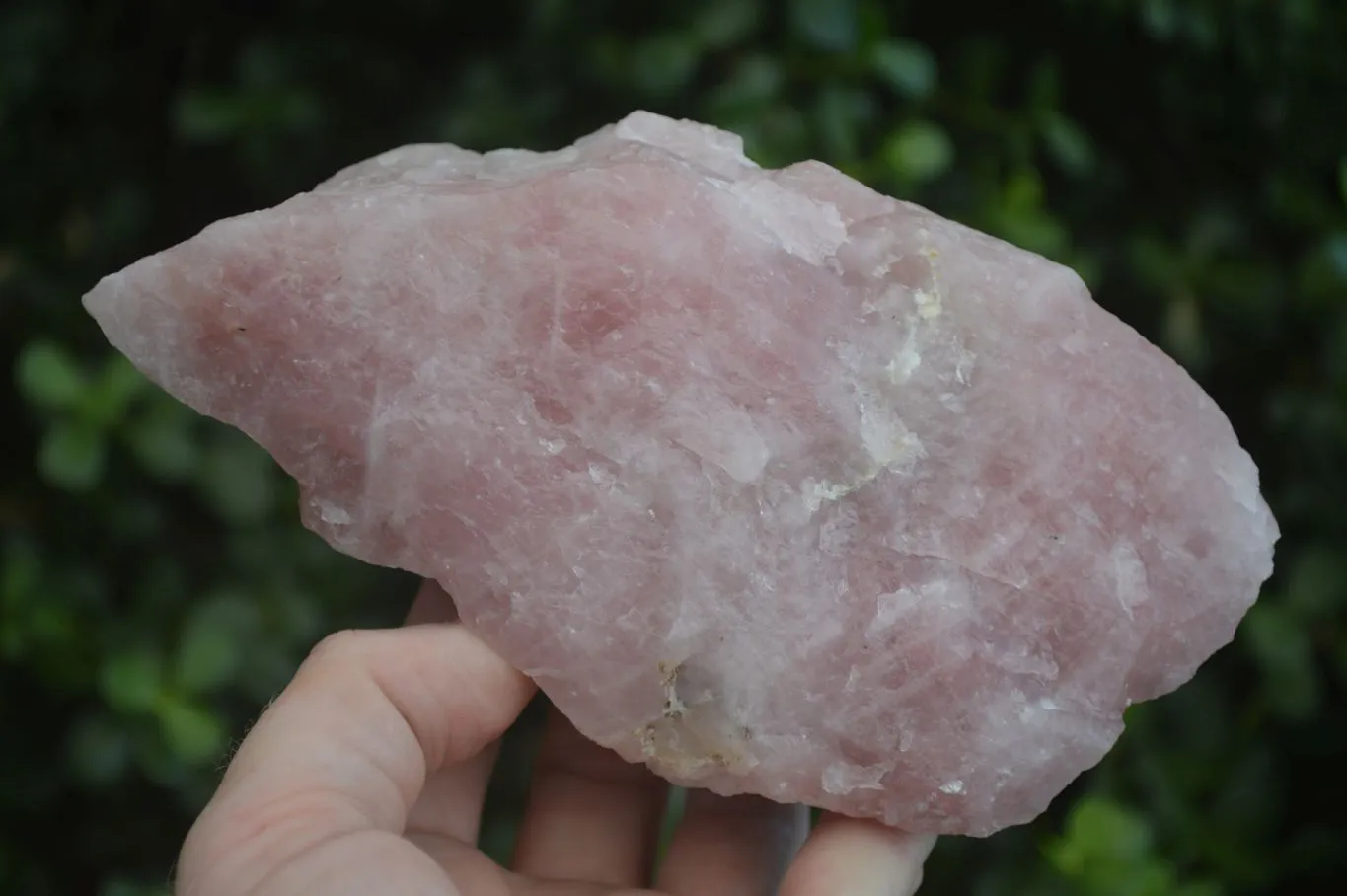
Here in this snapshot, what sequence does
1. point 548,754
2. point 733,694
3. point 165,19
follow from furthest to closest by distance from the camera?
point 165,19 < point 548,754 < point 733,694

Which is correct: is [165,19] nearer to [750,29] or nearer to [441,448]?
[750,29]

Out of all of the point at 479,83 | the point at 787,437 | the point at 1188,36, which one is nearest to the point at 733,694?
the point at 787,437

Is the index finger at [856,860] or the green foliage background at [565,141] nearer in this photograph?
the index finger at [856,860]

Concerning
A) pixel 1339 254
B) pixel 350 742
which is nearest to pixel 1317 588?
pixel 1339 254

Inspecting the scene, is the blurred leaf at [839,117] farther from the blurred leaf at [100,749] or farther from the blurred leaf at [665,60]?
the blurred leaf at [100,749]

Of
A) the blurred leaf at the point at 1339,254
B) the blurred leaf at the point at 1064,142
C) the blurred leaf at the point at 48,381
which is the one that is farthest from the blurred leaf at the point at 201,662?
the blurred leaf at the point at 1339,254
